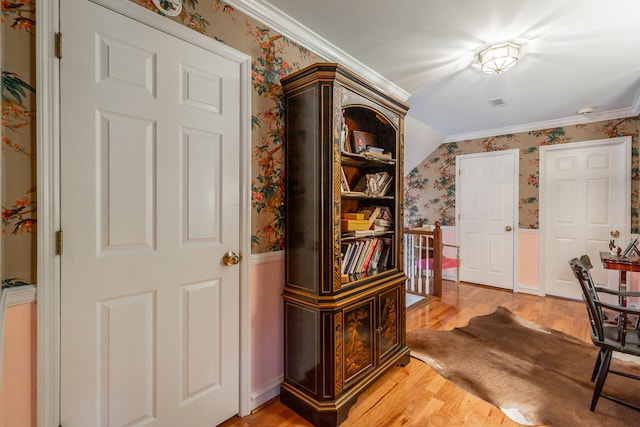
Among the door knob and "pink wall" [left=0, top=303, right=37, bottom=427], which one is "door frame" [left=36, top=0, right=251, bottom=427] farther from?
the door knob

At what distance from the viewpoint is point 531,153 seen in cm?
422

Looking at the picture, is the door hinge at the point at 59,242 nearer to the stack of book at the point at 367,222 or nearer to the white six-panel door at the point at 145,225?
the white six-panel door at the point at 145,225

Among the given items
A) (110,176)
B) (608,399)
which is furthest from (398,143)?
(608,399)

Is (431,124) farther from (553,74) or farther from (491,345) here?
(491,345)

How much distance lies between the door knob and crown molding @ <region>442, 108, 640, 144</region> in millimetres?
4234

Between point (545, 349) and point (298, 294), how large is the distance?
2.26m

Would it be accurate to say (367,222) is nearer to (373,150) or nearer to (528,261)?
(373,150)

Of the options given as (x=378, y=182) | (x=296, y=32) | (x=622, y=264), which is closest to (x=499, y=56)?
(x=378, y=182)

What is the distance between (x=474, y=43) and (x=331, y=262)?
1827 mm

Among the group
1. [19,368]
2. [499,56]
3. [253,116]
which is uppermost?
[499,56]

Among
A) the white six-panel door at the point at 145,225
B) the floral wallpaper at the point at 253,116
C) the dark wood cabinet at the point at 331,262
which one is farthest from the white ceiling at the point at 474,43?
the white six-panel door at the point at 145,225

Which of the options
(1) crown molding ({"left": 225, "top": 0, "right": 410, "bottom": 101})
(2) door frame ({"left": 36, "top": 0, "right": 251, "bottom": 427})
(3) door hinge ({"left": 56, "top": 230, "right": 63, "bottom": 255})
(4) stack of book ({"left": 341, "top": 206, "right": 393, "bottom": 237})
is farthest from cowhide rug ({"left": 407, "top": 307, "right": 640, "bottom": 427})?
(3) door hinge ({"left": 56, "top": 230, "right": 63, "bottom": 255})

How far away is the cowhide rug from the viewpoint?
1784 millimetres

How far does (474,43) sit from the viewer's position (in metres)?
2.15
